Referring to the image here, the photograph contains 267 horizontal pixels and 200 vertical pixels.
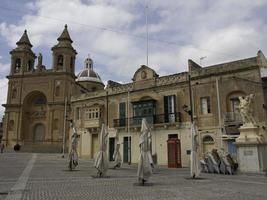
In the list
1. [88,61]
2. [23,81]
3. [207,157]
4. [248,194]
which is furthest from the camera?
[88,61]

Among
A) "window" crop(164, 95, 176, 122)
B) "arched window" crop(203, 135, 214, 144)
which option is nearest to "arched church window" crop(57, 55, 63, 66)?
"window" crop(164, 95, 176, 122)

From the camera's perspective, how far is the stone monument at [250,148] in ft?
55.0

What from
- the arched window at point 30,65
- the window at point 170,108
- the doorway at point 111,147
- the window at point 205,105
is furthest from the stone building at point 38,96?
the window at point 205,105

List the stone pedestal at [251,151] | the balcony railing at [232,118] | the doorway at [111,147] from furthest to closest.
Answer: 1. the doorway at [111,147]
2. the balcony railing at [232,118]
3. the stone pedestal at [251,151]

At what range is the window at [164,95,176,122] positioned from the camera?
92.2 ft

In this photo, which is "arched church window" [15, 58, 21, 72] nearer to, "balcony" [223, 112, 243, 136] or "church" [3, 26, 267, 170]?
"church" [3, 26, 267, 170]

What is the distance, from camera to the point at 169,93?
28750mm

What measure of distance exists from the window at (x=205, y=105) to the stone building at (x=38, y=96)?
3127 cm

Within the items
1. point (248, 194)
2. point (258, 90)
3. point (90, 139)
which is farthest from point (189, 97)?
point (248, 194)

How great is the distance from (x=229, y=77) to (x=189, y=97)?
4187 millimetres

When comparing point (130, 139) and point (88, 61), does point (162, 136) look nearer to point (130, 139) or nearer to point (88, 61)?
point (130, 139)

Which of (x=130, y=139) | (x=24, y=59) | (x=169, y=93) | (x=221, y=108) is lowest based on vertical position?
(x=130, y=139)

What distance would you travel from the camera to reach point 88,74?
7062cm

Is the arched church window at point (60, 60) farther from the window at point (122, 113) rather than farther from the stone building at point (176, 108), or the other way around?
the window at point (122, 113)
